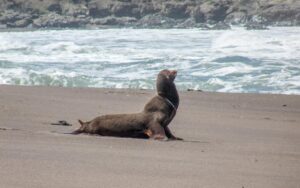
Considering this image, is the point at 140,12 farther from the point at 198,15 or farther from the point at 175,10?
the point at 198,15

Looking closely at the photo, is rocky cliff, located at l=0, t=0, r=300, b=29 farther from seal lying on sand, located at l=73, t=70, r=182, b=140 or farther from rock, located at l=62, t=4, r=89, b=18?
seal lying on sand, located at l=73, t=70, r=182, b=140

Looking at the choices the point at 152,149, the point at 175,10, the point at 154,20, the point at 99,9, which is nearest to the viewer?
the point at 152,149

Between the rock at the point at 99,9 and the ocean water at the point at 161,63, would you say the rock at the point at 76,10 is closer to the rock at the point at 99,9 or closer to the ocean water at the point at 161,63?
the rock at the point at 99,9

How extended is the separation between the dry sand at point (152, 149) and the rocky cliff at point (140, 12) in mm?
31415

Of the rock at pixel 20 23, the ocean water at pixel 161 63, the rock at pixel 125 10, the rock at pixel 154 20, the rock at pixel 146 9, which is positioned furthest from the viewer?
the rock at pixel 125 10

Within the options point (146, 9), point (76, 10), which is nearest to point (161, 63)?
point (146, 9)

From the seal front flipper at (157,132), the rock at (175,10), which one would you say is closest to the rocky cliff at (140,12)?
the rock at (175,10)

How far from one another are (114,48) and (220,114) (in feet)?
40.3

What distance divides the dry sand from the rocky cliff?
31.4 metres

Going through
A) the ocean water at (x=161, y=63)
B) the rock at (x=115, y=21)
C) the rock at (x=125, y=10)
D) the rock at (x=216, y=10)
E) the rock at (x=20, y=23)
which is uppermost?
the ocean water at (x=161, y=63)

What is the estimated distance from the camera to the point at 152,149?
20.9ft

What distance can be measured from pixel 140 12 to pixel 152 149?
163ft

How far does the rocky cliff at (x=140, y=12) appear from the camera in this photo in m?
46.3

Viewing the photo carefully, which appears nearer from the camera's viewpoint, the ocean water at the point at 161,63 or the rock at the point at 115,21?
the ocean water at the point at 161,63
